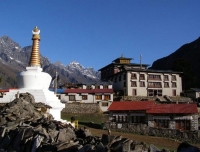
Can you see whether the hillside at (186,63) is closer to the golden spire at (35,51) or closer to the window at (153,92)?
the window at (153,92)

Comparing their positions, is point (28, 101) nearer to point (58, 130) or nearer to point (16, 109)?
point (16, 109)

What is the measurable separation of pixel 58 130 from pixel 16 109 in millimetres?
7373

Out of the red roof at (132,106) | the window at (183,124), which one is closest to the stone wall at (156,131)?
the red roof at (132,106)

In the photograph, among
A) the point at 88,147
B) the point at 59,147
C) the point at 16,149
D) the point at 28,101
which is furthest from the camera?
the point at 28,101

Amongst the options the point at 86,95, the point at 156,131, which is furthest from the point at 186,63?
the point at 156,131

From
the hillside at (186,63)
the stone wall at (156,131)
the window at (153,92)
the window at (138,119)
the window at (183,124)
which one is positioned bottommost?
the stone wall at (156,131)

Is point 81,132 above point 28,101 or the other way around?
the other way around

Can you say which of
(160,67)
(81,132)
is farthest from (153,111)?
(160,67)

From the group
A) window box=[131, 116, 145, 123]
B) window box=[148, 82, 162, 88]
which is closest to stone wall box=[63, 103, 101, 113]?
window box=[131, 116, 145, 123]

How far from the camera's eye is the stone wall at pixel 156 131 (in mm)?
32469

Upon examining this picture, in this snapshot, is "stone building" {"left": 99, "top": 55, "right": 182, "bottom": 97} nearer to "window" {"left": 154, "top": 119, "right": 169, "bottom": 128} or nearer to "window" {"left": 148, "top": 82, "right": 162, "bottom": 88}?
"window" {"left": 148, "top": 82, "right": 162, "bottom": 88}

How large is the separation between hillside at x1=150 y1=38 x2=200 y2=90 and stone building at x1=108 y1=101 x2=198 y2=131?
46.5m

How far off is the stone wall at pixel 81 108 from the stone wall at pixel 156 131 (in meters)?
18.6

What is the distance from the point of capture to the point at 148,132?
35.8 m
